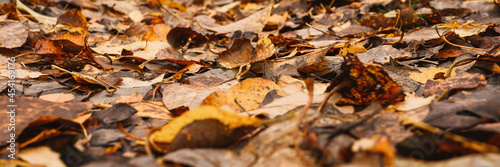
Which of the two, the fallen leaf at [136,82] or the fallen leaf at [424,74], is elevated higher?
the fallen leaf at [424,74]

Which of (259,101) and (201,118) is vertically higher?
(201,118)

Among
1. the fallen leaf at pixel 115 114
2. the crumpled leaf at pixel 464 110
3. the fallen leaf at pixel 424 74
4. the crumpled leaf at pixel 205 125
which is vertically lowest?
the fallen leaf at pixel 424 74

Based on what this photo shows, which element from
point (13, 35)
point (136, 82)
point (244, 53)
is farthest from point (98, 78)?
point (13, 35)

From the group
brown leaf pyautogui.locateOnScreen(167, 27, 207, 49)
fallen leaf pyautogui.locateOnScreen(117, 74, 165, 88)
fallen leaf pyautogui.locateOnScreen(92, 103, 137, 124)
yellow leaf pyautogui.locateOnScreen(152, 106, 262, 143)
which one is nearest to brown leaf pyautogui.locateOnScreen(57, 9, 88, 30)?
brown leaf pyautogui.locateOnScreen(167, 27, 207, 49)

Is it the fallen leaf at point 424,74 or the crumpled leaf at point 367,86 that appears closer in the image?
the crumpled leaf at point 367,86

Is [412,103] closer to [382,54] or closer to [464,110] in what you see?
[464,110]

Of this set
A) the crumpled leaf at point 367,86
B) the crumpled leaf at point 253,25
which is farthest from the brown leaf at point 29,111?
the crumpled leaf at point 253,25

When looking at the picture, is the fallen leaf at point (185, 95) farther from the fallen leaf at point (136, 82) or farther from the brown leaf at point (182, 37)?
the brown leaf at point (182, 37)
